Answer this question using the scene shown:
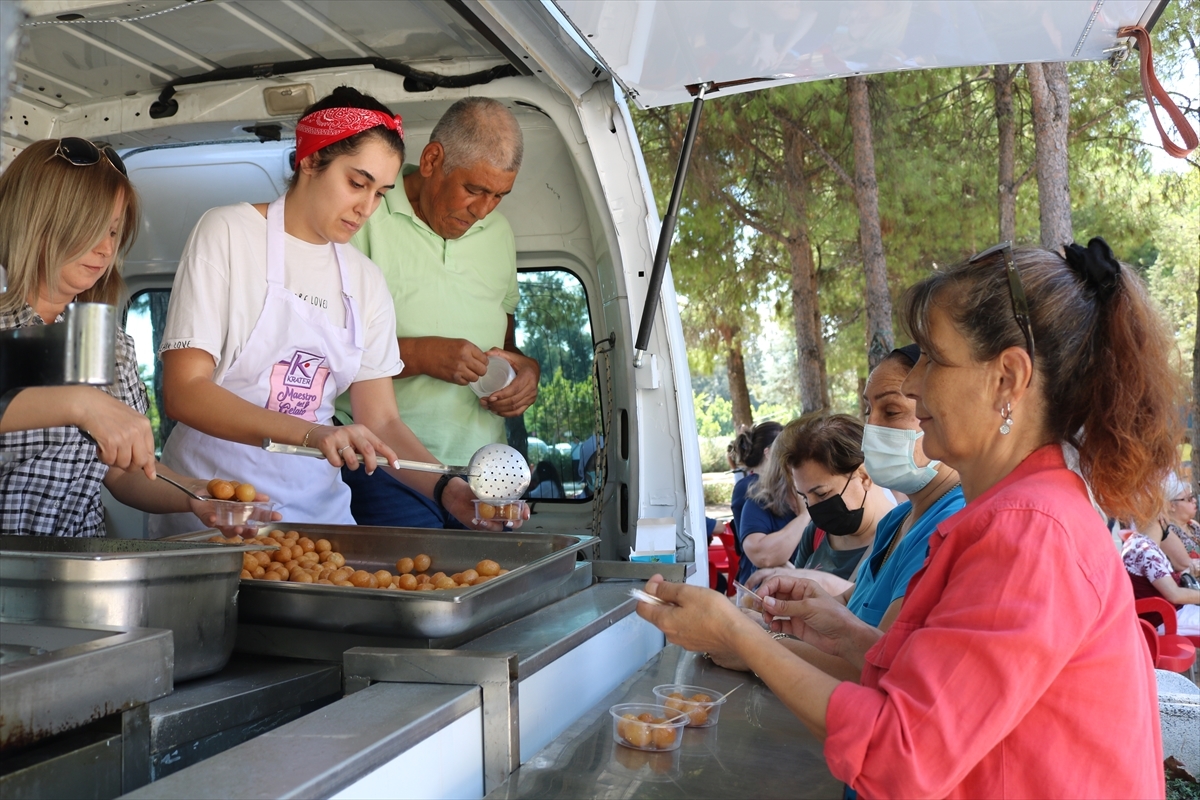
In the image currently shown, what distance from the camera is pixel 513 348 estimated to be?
374cm

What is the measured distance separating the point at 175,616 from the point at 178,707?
14cm

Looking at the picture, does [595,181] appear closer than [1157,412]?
No

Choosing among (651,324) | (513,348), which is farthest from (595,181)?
(513,348)

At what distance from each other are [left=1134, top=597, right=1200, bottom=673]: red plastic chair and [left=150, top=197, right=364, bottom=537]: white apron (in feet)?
14.6

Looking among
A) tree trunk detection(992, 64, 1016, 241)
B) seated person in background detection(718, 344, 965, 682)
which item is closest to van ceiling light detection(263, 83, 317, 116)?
seated person in background detection(718, 344, 965, 682)

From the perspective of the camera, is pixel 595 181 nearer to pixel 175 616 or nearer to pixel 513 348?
pixel 513 348

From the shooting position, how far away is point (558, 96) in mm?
3145

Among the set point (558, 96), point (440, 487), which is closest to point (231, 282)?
point (440, 487)

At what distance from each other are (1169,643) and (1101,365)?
4969mm

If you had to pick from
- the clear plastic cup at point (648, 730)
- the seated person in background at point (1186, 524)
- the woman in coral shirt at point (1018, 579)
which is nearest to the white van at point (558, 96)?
the clear plastic cup at point (648, 730)

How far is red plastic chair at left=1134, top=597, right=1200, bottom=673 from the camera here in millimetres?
5246

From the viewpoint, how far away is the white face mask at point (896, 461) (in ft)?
7.86

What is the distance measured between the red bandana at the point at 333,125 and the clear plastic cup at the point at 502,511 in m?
1.00

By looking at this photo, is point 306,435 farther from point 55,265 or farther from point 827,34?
point 827,34
